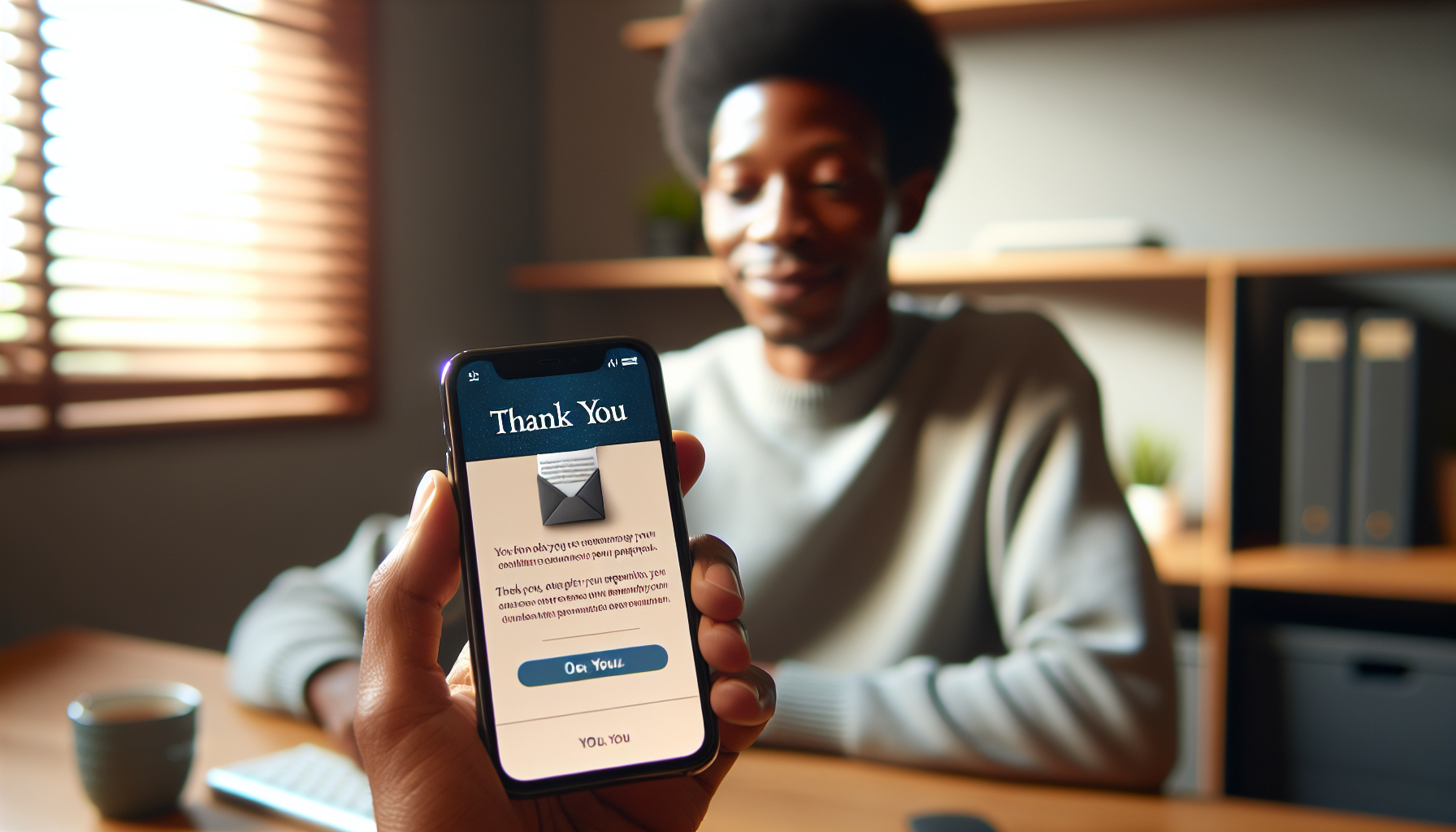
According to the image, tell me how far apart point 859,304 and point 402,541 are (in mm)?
737

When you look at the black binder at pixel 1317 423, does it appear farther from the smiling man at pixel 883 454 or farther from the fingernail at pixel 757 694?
the fingernail at pixel 757 694

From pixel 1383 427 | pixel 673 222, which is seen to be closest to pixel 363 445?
pixel 673 222

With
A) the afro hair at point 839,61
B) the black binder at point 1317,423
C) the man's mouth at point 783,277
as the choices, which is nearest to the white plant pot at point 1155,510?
the black binder at point 1317,423

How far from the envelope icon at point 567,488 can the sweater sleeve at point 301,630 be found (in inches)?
17.4

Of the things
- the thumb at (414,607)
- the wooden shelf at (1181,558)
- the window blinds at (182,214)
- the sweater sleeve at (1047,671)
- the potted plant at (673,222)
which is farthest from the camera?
the potted plant at (673,222)

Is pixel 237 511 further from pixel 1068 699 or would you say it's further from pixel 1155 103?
pixel 1155 103

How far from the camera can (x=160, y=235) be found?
1715mm

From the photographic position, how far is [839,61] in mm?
1068

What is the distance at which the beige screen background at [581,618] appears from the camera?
49 cm

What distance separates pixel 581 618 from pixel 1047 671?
1.87ft

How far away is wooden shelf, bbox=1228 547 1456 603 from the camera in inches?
63.4

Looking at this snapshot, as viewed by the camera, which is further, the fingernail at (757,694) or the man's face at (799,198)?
the man's face at (799,198)

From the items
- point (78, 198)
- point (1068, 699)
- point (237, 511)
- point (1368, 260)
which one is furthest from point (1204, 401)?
point (78, 198)

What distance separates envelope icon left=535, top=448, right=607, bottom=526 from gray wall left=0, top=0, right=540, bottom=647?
1368 mm
